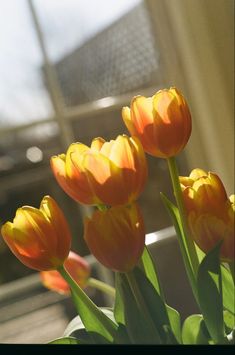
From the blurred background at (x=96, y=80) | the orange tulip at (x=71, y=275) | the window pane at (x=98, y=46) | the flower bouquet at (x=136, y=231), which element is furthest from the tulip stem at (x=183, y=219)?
the window pane at (x=98, y=46)

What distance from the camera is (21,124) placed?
1247mm

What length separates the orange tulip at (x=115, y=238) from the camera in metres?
0.30

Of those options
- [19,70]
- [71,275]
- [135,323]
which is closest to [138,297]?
[135,323]

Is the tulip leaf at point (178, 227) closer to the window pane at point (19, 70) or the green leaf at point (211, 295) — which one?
the green leaf at point (211, 295)

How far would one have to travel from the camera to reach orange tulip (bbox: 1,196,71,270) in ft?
1.01

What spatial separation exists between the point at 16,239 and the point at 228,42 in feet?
3.15

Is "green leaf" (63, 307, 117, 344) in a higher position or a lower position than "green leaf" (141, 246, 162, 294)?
lower

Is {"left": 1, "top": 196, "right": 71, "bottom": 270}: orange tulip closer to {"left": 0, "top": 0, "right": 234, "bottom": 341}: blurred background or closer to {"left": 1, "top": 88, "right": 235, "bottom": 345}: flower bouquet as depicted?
{"left": 1, "top": 88, "right": 235, "bottom": 345}: flower bouquet

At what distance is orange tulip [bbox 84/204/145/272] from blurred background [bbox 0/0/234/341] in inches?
33.8

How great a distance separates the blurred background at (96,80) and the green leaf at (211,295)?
84 cm

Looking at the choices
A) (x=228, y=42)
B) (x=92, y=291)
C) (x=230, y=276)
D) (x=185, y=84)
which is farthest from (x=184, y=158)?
(x=230, y=276)

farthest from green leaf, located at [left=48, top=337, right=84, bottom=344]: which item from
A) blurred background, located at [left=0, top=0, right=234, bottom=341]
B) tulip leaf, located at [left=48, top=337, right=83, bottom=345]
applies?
blurred background, located at [left=0, top=0, right=234, bottom=341]

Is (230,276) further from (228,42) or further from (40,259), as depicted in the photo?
(228,42)

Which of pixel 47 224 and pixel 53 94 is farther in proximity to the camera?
pixel 53 94
